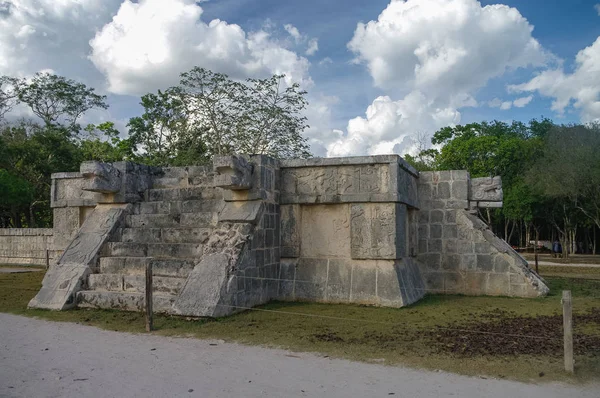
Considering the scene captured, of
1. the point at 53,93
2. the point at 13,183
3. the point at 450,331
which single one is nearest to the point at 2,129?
the point at 53,93

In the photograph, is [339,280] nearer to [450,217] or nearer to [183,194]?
[450,217]

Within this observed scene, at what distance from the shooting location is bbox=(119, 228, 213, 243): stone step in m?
7.49

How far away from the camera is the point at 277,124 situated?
21.2m

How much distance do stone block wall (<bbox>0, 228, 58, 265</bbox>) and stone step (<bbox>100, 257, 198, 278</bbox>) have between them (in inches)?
393

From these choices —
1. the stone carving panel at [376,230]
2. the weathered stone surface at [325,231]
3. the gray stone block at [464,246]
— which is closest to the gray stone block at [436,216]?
the gray stone block at [464,246]

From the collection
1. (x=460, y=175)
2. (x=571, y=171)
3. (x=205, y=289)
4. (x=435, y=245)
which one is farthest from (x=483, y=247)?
(x=571, y=171)

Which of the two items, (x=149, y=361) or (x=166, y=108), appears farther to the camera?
(x=166, y=108)

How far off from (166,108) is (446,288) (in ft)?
61.8

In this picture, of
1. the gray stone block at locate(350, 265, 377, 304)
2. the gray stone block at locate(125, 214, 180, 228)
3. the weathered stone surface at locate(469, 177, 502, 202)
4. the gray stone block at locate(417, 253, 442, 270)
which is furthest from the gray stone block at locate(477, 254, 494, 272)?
the gray stone block at locate(125, 214, 180, 228)

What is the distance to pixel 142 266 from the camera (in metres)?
7.18

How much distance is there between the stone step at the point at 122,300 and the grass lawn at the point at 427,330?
142mm

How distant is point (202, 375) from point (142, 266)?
136 inches

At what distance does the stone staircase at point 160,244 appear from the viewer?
6.77 metres

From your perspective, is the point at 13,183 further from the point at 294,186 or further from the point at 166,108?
the point at 294,186
